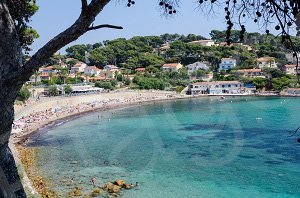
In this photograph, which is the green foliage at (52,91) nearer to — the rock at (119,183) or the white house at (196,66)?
the white house at (196,66)

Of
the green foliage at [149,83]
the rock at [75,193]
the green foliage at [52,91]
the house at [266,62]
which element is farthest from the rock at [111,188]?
the house at [266,62]

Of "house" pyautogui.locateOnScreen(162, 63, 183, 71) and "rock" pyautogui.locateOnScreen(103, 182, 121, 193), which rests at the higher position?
"house" pyautogui.locateOnScreen(162, 63, 183, 71)

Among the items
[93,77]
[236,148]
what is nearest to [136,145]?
[236,148]

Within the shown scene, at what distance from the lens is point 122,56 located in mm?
104250

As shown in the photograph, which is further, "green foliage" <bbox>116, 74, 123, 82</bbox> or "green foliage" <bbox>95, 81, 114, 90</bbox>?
"green foliage" <bbox>116, 74, 123, 82</bbox>

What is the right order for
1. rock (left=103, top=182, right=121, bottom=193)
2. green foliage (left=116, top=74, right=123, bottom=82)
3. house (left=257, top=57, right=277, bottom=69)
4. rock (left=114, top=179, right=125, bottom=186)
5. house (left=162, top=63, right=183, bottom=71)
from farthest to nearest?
house (left=162, top=63, right=183, bottom=71) < green foliage (left=116, top=74, right=123, bottom=82) < house (left=257, top=57, right=277, bottom=69) < rock (left=114, top=179, right=125, bottom=186) < rock (left=103, top=182, right=121, bottom=193)

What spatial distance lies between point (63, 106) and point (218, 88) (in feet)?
115

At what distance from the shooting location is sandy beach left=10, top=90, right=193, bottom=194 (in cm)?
3634

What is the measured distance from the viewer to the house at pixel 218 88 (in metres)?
77.6

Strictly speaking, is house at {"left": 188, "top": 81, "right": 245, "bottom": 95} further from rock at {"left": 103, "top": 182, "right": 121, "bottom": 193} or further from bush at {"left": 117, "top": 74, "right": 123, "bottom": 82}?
rock at {"left": 103, "top": 182, "right": 121, "bottom": 193}

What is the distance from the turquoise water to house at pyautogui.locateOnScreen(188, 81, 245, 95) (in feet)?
112

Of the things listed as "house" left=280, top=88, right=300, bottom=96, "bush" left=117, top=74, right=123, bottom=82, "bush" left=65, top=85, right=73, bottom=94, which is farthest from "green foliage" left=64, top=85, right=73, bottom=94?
"house" left=280, top=88, right=300, bottom=96

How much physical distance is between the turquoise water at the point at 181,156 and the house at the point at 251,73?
36179 millimetres

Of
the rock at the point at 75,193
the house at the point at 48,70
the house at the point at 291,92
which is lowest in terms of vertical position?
the rock at the point at 75,193
